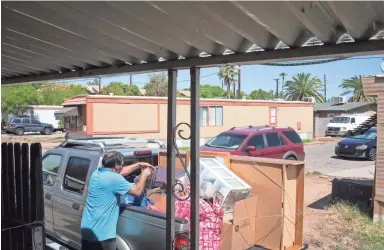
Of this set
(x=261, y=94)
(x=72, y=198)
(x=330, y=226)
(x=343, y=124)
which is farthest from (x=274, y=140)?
(x=261, y=94)

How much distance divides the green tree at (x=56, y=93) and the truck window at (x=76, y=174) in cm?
4599

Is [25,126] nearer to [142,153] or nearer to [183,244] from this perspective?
[142,153]

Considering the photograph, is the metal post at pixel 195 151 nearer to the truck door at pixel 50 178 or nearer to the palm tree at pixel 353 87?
the truck door at pixel 50 178

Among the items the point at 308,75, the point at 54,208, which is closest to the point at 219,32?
the point at 54,208

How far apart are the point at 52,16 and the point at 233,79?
5582 centimetres

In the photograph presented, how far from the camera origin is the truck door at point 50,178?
539 centimetres

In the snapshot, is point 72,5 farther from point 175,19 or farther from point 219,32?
point 219,32

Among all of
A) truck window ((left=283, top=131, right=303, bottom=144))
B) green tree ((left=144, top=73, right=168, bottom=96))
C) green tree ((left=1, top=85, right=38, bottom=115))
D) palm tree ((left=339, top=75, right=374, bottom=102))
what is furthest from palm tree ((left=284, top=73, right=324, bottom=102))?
truck window ((left=283, top=131, right=303, bottom=144))

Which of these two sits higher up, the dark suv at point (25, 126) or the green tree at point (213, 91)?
the green tree at point (213, 91)

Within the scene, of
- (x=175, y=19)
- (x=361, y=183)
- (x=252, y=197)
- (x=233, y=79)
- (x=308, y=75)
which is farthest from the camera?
(x=308, y=75)

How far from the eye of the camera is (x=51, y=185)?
5426mm

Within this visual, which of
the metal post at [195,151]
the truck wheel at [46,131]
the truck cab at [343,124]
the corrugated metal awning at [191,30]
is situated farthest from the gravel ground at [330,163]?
the truck wheel at [46,131]

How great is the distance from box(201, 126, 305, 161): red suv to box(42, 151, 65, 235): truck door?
7176 mm

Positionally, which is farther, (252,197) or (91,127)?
(91,127)
